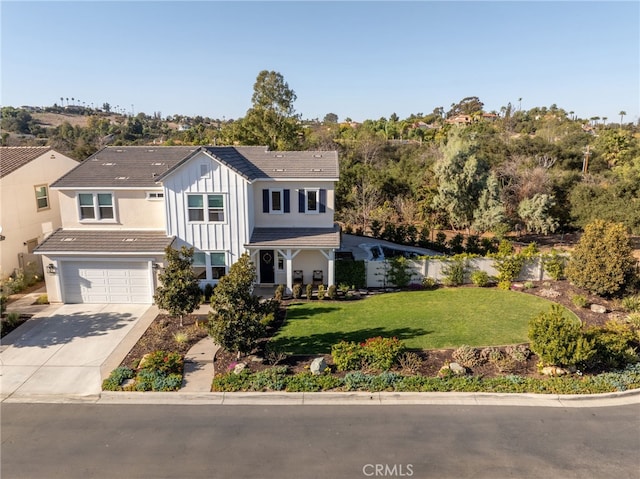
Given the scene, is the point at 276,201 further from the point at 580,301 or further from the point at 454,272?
the point at 580,301

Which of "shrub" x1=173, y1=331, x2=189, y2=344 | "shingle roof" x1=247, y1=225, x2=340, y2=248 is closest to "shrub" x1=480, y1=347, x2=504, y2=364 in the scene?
"shingle roof" x1=247, y1=225, x2=340, y2=248

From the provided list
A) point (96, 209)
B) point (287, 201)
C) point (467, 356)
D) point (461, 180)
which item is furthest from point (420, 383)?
point (461, 180)

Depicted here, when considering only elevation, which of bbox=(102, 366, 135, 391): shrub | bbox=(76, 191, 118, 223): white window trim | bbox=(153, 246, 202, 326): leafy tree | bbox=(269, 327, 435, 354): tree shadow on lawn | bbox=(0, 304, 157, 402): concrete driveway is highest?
bbox=(76, 191, 118, 223): white window trim

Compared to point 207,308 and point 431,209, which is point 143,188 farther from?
point 431,209

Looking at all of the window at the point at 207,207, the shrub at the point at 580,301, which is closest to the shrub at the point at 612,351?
the shrub at the point at 580,301

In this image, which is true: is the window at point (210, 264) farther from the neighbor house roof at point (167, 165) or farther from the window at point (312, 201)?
the window at point (312, 201)

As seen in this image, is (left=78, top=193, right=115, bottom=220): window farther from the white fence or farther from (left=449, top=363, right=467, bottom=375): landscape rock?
(left=449, top=363, right=467, bottom=375): landscape rock
